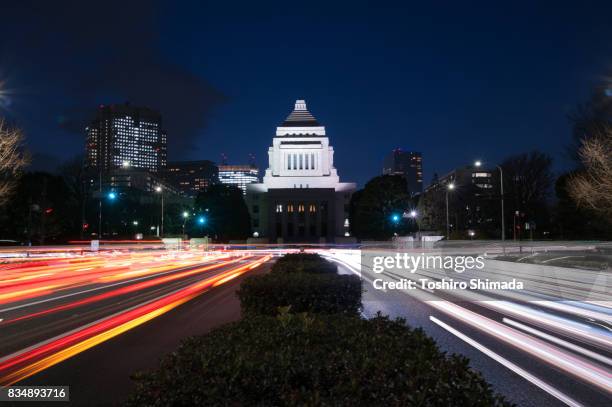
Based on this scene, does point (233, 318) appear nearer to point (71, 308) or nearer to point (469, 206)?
point (71, 308)

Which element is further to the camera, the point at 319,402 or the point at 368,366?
the point at 368,366

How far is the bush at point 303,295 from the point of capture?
814cm

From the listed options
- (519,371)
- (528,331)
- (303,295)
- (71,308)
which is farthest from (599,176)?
(71,308)

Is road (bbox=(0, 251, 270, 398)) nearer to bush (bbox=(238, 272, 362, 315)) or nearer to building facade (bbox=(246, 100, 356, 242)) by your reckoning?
bush (bbox=(238, 272, 362, 315))

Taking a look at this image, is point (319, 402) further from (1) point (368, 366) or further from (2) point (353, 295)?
(2) point (353, 295)

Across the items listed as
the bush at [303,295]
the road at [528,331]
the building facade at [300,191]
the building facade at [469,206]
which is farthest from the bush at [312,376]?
the building facade at [300,191]

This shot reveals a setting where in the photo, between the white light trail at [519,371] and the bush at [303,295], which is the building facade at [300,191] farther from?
the bush at [303,295]

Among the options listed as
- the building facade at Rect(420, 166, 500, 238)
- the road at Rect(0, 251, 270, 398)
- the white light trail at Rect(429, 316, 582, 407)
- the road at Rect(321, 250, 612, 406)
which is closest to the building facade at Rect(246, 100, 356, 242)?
the building facade at Rect(420, 166, 500, 238)

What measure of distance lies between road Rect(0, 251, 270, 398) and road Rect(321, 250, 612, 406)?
5.85 meters

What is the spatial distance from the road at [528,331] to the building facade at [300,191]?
6701cm

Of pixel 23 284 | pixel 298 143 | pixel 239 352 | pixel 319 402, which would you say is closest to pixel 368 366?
pixel 319 402

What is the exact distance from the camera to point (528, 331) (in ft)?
33.6

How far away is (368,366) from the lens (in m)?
3.60

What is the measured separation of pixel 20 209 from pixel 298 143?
6206 centimetres
